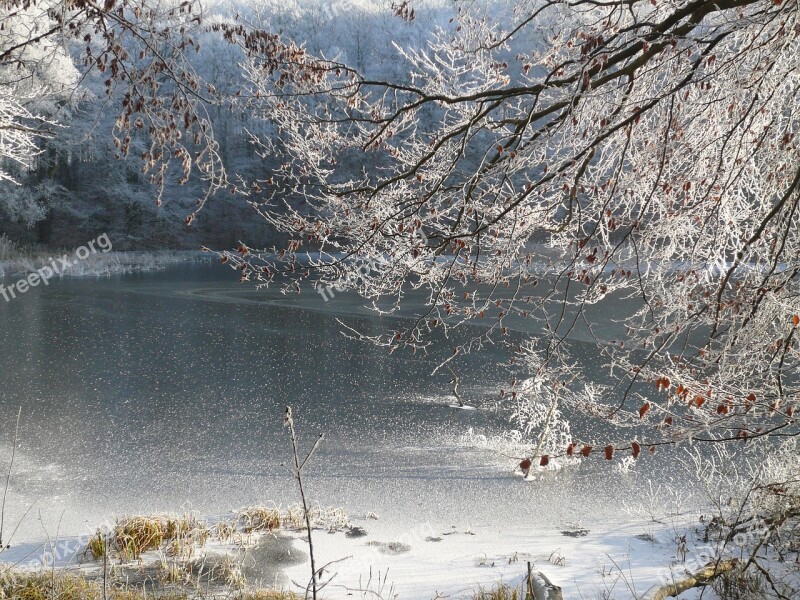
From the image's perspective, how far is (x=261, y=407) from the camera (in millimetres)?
6988

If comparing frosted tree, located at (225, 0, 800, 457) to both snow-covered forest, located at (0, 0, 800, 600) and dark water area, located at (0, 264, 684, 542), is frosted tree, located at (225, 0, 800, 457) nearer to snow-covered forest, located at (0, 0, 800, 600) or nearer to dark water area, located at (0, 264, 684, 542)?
snow-covered forest, located at (0, 0, 800, 600)

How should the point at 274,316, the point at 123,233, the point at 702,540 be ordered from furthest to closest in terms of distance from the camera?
the point at 123,233 < the point at 274,316 < the point at 702,540

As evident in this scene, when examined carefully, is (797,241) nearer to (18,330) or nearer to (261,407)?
(261,407)

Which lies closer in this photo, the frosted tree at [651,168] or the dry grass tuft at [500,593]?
the frosted tree at [651,168]

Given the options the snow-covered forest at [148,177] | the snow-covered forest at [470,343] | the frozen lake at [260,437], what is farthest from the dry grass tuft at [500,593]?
the snow-covered forest at [148,177]

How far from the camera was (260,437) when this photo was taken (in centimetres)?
605

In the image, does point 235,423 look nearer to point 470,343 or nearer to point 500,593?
point 470,343

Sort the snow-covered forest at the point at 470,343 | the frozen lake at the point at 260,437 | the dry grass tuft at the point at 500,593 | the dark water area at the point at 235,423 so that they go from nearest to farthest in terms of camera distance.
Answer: the snow-covered forest at the point at 470,343
the dry grass tuft at the point at 500,593
the frozen lake at the point at 260,437
the dark water area at the point at 235,423

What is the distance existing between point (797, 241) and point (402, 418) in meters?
4.41

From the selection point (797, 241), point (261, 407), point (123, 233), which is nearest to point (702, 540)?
point (797, 241)

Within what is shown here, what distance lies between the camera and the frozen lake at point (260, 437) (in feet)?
14.9

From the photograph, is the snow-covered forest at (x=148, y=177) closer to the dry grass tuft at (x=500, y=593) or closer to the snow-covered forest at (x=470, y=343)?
the snow-covered forest at (x=470, y=343)

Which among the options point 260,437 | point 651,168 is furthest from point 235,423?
point 651,168

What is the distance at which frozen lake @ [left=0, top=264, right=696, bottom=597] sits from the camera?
14.9 ft
